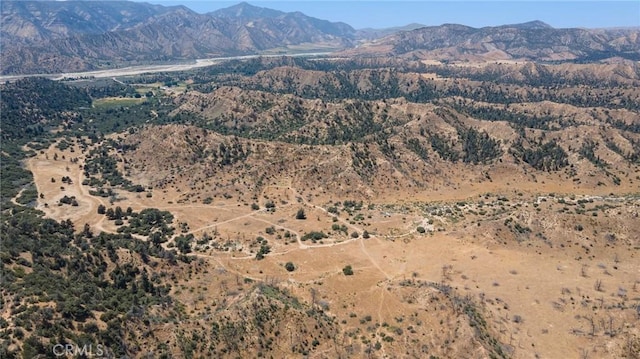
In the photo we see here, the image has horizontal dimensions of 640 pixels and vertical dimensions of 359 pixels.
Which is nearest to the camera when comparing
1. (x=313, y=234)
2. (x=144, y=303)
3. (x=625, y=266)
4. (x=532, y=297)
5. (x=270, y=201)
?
(x=144, y=303)

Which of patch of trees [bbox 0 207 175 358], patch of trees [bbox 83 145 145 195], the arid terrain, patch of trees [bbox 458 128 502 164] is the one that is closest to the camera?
patch of trees [bbox 0 207 175 358]

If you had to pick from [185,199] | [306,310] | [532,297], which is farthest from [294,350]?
[185,199]

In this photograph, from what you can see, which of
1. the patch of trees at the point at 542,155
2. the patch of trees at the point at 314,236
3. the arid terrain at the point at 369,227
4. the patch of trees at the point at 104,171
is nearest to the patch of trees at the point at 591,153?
the arid terrain at the point at 369,227

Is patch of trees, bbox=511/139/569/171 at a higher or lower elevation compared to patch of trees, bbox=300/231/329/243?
higher

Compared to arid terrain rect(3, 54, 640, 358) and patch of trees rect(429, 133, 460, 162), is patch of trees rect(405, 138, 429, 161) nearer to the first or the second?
arid terrain rect(3, 54, 640, 358)

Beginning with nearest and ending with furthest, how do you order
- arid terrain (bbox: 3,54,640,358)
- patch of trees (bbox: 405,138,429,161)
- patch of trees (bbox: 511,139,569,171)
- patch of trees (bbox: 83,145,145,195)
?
arid terrain (bbox: 3,54,640,358), patch of trees (bbox: 83,145,145,195), patch of trees (bbox: 511,139,569,171), patch of trees (bbox: 405,138,429,161)

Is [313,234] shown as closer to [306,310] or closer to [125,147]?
[306,310]

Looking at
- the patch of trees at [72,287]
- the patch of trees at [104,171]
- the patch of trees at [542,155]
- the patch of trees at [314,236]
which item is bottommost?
the patch of trees at [314,236]

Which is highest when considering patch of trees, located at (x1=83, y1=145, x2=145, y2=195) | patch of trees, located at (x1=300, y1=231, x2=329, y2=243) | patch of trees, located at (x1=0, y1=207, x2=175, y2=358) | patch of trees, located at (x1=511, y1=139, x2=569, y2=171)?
patch of trees, located at (x1=0, y1=207, x2=175, y2=358)

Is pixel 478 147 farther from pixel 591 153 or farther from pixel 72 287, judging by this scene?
pixel 72 287

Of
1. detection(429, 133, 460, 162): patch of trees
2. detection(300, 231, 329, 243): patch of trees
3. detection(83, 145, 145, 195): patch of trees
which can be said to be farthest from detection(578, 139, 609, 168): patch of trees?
detection(83, 145, 145, 195): patch of trees

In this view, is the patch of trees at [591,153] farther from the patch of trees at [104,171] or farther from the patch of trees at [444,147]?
the patch of trees at [104,171]
